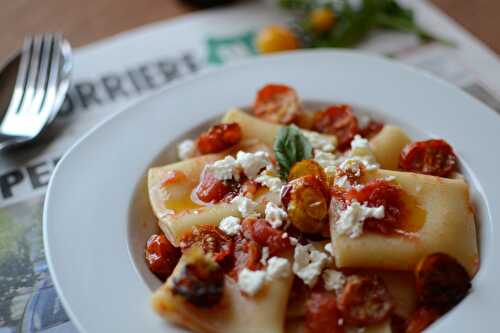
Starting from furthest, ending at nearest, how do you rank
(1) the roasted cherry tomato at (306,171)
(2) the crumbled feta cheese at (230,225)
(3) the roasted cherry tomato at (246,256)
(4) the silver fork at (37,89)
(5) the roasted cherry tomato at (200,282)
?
1. (4) the silver fork at (37,89)
2. (1) the roasted cherry tomato at (306,171)
3. (2) the crumbled feta cheese at (230,225)
4. (3) the roasted cherry tomato at (246,256)
5. (5) the roasted cherry tomato at (200,282)

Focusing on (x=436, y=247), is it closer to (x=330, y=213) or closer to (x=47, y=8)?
(x=330, y=213)

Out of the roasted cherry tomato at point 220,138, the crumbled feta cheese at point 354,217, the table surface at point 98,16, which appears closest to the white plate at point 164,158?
the roasted cherry tomato at point 220,138

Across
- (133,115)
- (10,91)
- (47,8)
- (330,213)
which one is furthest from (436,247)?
(47,8)

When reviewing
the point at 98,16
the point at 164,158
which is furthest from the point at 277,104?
the point at 98,16

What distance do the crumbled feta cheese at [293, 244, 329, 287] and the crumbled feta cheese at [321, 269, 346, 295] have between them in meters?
0.03

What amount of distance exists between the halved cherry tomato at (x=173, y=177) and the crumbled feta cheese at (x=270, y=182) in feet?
1.25

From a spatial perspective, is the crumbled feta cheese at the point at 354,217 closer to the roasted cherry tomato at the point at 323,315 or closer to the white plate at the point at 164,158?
the roasted cherry tomato at the point at 323,315

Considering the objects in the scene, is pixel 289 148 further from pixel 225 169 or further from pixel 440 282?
Answer: pixel 440 282

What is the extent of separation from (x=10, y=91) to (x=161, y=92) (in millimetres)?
1040

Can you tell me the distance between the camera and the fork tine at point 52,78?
11.8ft

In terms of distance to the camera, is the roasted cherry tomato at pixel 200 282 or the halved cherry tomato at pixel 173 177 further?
the halved cherry tomato at pixel 173 177

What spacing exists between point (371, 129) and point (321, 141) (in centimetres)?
42

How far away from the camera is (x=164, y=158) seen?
10.2ft

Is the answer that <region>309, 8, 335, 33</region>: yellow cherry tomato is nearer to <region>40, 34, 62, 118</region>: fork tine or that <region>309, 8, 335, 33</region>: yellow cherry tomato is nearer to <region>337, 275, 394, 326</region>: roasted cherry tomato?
<region>40, 34, 62, 118</region>: fork tine
